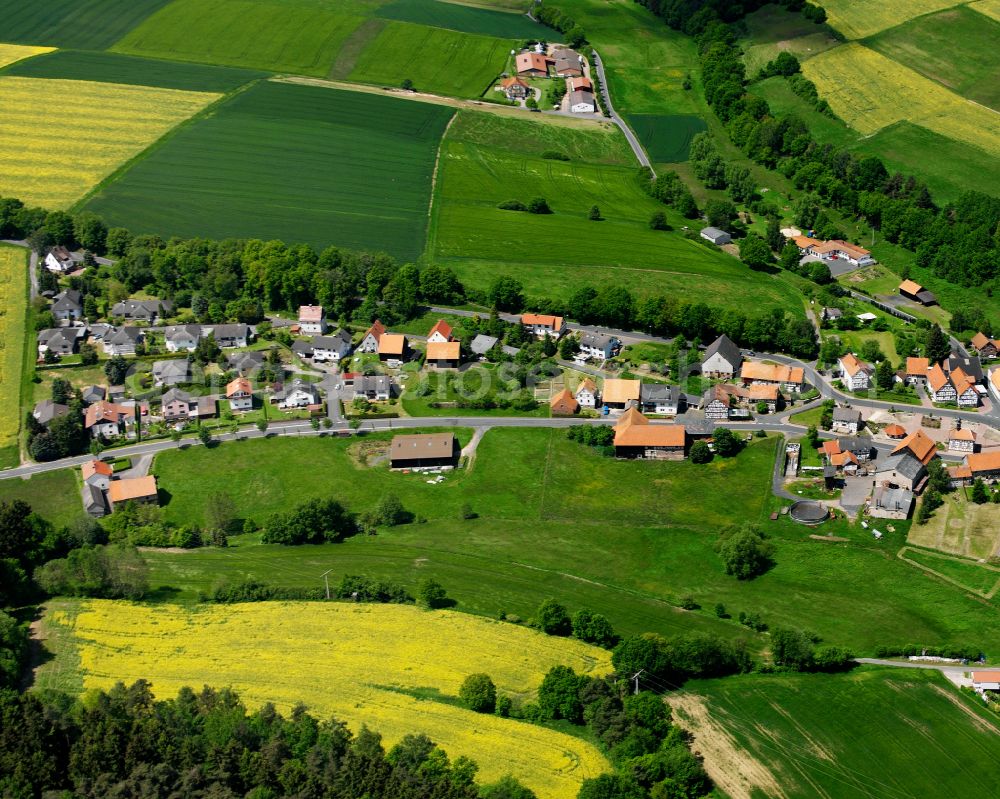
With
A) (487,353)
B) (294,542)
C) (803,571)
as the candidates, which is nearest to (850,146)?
(487,353)

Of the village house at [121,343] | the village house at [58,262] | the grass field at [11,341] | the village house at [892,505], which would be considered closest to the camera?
the village house at [892,505]

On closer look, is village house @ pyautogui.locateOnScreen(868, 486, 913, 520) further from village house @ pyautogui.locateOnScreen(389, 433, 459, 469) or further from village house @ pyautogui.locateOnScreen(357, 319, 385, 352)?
village house @ pyautogui.locateOnScreen(357, 319, 385, 352)

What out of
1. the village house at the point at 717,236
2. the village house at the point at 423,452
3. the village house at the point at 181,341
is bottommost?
the village house at the point at 423,452

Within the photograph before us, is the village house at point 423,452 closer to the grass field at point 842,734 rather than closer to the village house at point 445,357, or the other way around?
the village house at point 445,357

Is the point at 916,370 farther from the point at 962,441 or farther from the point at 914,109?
the point at 914,109

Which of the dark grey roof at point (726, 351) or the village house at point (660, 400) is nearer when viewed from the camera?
the village house at point (660, 400)

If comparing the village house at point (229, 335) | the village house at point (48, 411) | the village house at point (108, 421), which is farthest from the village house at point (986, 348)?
the village house at point (48, 411)
